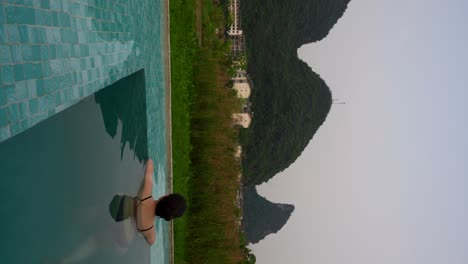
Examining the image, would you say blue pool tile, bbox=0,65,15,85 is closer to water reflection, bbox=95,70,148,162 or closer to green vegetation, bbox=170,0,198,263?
water reflection, bbox=95,70,148,162

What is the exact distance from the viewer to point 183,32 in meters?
6.88

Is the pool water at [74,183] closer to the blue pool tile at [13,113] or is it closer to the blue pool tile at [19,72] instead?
the blue pool tile at [13,113]

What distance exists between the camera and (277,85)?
20719mm

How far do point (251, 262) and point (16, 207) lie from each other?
5705mm

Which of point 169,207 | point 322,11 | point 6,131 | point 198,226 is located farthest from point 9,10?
point 322,11

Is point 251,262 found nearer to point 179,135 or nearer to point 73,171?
point 179,135

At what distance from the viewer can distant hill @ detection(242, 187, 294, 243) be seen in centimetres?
2563

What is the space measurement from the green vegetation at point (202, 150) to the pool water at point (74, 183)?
2674mm

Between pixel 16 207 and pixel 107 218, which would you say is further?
pixel 107 218

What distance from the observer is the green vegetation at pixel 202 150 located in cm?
632

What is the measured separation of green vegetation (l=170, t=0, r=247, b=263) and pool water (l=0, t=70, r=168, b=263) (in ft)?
8.77

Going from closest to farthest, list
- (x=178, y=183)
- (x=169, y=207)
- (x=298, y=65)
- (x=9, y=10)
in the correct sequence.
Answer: (x=9, y=10) → (x=169, y=207) → (x=178, y=183) → (x=298, y=65)

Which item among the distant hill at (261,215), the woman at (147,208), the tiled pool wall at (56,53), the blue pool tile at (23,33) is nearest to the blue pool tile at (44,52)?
the tiled pool wall at (56,53)

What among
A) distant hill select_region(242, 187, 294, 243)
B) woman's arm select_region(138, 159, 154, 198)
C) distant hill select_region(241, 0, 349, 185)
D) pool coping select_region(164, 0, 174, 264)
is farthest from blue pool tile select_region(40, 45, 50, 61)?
distant hill select_region(242, 187, 294, 243)
